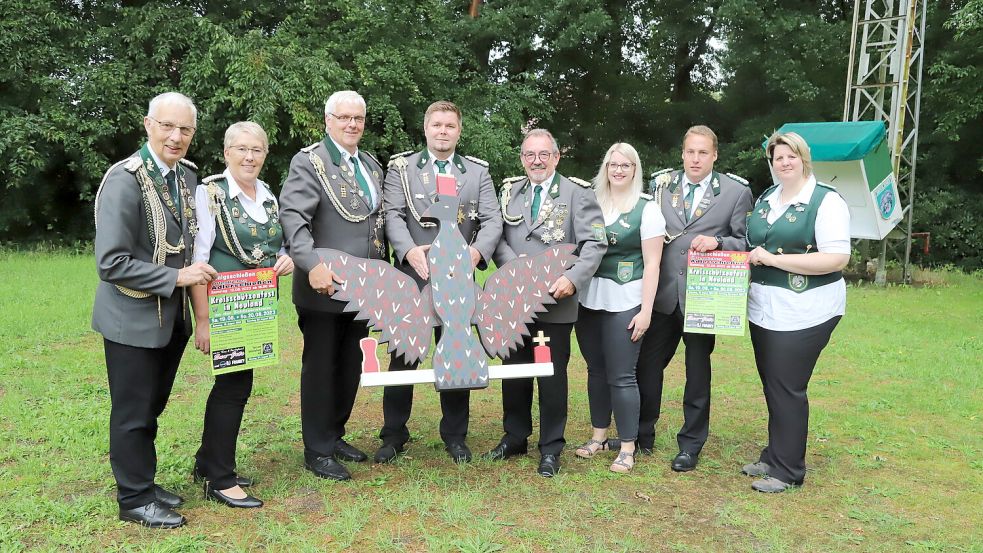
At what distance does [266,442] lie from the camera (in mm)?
4367

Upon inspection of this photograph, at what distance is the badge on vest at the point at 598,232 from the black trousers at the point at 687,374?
1.91 feet

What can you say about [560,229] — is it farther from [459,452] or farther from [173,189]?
[173,189]

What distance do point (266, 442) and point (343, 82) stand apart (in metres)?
9.98

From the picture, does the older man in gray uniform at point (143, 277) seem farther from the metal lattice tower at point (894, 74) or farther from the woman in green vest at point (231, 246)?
the metal lattice tower at point (894, 74)

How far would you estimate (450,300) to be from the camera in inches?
134

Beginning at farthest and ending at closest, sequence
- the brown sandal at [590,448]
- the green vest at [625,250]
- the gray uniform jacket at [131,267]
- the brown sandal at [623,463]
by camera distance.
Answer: the brown sandal at [590,448], the brown sandal at [623,463], the green vest at [625,250], the gray uniform jacket at [131,267]

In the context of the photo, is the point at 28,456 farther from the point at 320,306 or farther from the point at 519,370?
the point at 519,370

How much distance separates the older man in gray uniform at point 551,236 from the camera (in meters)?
3.78

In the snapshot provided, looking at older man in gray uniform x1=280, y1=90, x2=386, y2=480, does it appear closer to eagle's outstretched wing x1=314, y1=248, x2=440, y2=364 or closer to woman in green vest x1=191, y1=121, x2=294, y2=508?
woman in green vest x1=191, y1=121, x2=294, y2=508

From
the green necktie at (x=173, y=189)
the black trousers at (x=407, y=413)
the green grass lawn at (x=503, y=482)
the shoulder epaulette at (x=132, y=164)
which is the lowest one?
the green grass lawn at (x=503, y=482)

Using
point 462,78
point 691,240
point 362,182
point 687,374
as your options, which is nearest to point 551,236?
point 691,240

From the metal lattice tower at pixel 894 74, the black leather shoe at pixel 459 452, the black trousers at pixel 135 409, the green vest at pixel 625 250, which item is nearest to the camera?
the black trousers at pixel 135 409

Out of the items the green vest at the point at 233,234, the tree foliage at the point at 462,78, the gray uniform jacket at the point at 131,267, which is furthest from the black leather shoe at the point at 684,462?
the tree foliage at the point at 462,78

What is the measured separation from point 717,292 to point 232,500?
2.50 metres
